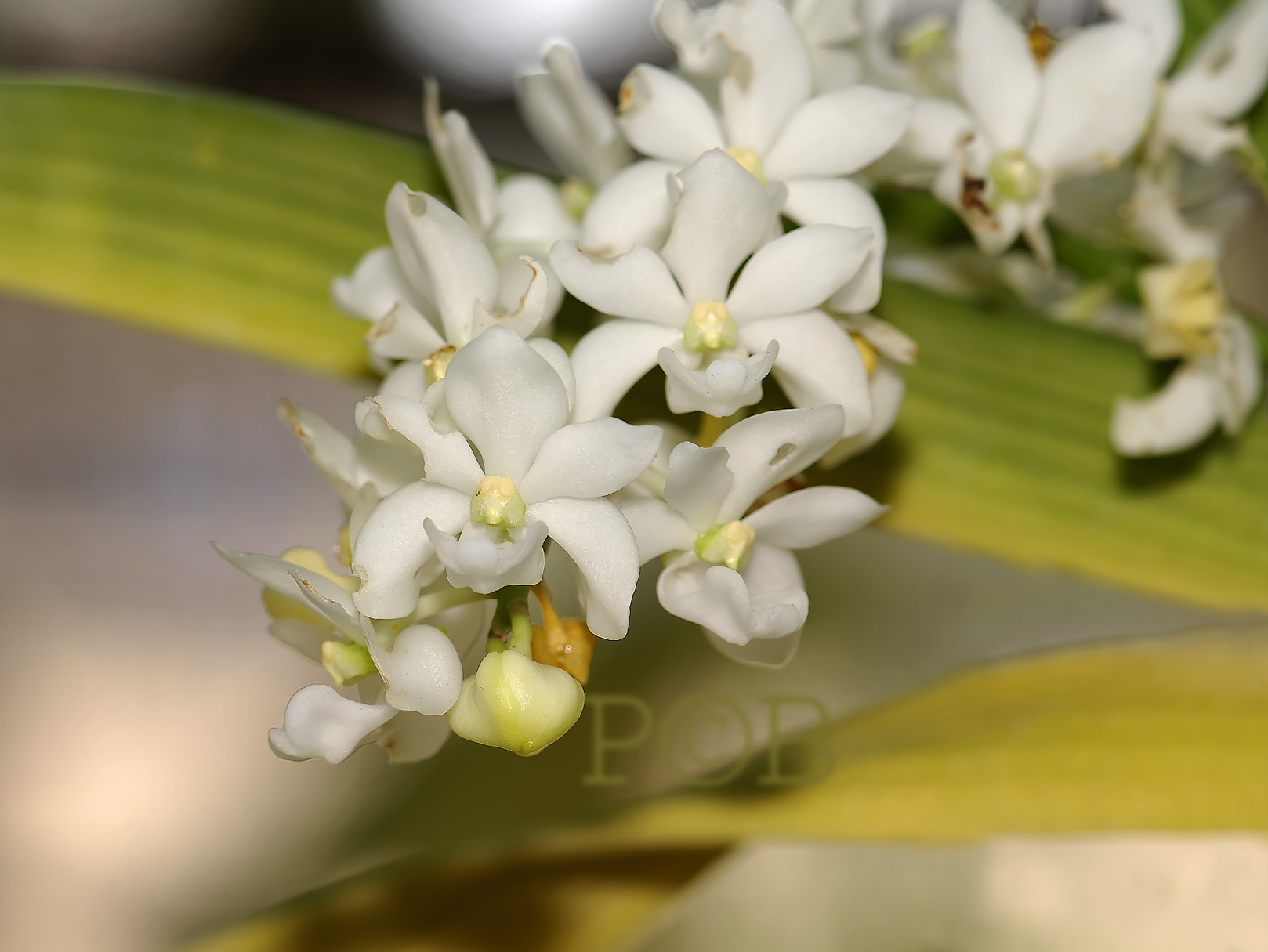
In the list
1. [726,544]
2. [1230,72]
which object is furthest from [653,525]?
[1230,72]

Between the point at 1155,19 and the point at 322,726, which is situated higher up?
the point at 1155,19

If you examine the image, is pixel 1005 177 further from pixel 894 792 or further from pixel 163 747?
pixel 163 747

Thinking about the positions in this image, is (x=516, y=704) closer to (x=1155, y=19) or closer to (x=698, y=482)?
(x=698, y=482)

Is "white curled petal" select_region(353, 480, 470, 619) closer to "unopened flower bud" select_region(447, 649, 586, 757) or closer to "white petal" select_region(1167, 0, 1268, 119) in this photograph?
"unopened flower bud" select_region(447, 649, 586, 757)

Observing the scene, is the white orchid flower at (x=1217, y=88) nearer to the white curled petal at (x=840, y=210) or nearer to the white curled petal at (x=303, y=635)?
the white curled petal at (x=840, y=210)

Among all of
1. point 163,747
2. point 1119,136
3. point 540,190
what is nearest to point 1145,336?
point 1119,136

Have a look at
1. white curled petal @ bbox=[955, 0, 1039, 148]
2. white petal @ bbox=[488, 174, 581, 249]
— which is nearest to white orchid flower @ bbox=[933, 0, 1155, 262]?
white curled petal @ bbox=[955, 0, 1039, 148]
